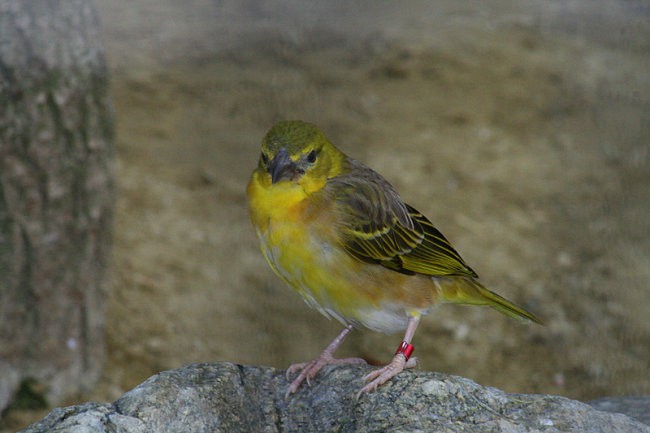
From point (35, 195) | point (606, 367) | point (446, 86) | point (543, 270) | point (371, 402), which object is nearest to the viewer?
point (371, 402)

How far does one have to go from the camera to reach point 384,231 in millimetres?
3941

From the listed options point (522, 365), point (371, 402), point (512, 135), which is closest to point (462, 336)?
point (522, 365)

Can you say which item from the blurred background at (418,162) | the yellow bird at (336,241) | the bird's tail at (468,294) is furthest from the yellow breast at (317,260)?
the blurred background at (418,162)

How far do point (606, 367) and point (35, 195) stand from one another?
12.3 feet

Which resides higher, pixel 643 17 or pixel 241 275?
pixel 643 17

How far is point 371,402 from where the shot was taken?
297 cm

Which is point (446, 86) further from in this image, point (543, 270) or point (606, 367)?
point (606, 367)

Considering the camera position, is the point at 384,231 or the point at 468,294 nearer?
the point at 384,231

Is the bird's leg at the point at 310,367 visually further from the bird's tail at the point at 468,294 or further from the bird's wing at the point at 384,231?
the bird's tail at the point at 468,294

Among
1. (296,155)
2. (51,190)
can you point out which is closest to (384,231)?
(296,155)

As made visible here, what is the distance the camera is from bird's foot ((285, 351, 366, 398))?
3.31 meters

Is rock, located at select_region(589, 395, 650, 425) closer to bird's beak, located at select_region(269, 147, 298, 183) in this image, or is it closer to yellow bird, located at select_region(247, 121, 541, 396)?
yellow bird, located at select_region(247, 121, 541, 396)

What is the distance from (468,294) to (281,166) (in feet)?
3.64

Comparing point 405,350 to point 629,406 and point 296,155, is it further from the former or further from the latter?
point 629,406
